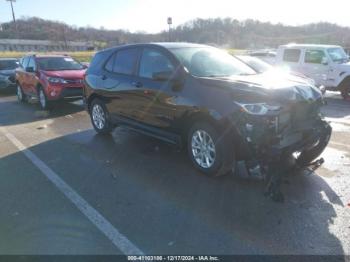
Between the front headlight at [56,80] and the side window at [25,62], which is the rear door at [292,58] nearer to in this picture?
the front headlight at [56,80]

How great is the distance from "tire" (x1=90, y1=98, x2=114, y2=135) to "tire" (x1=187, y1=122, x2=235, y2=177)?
2.68m

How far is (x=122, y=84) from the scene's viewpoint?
605 cm

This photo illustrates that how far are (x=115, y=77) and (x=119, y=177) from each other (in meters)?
2.30

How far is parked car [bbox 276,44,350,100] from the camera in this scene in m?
11.1

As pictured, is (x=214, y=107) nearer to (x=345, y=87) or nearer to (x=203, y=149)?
(x=203, y=149)

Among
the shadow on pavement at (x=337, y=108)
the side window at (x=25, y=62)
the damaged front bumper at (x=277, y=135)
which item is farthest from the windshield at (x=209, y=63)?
the side window at (x=25, y=62)

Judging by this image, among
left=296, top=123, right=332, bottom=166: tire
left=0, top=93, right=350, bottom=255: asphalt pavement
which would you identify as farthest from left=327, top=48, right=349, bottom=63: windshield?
left=296, top=123, right=332, bottom=166: tire

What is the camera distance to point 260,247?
9.91ft

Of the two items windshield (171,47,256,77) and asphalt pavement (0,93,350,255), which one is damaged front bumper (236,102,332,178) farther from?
windshield (171,47,256,77)

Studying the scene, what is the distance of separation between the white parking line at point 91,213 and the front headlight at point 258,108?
1.99 meters

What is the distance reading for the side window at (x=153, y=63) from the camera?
512cm

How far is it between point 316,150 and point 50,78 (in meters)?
8.21

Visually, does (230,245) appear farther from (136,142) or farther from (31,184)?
(136,142)

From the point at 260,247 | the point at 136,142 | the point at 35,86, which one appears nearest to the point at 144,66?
the point at 136,142
